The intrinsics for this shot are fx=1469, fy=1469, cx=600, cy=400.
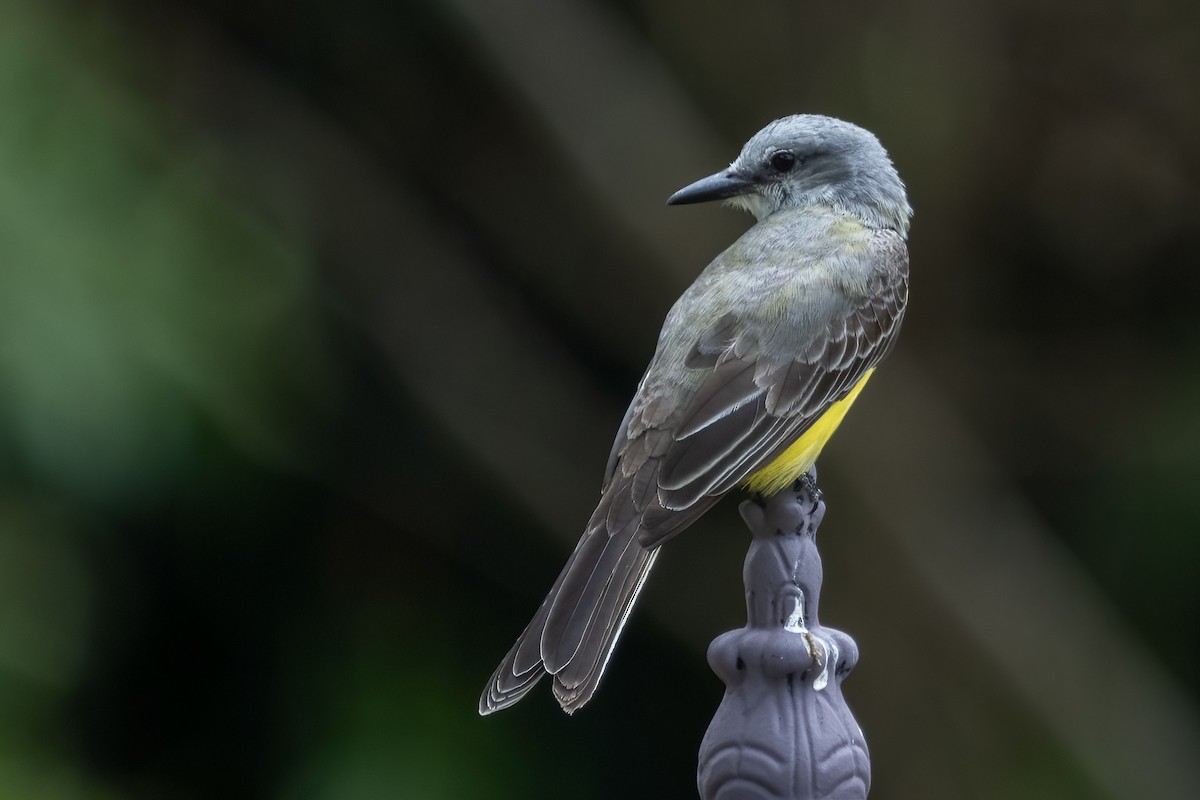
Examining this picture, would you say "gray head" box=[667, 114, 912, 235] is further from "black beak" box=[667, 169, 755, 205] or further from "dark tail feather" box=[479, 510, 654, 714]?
"dark tail feather" box=[479, 510, 654, 714]

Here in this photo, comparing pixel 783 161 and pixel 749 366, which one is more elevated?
pixel 783 161

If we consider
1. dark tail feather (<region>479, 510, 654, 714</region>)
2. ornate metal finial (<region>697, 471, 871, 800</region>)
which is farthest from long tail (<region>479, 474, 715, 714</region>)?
ornate metal finial (<region>697, 471, 871, 800</region>)

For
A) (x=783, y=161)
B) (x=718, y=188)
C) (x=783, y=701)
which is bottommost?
(x=783, y=701)

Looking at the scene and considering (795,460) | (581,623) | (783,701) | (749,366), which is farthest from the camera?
(795,460)

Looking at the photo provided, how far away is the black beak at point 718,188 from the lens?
13.3 feet

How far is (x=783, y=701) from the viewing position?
2426 mm

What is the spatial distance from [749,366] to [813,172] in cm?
98

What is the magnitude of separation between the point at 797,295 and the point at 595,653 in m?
1.30

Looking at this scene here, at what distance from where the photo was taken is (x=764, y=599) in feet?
8.30

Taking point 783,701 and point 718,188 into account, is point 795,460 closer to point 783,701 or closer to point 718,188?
point 718,188

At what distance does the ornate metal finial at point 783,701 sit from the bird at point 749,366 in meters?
0.42

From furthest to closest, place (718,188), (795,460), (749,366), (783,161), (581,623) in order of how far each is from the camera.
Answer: (783,161) → (718,188) → (795,460) → (749,366) → (581,623)

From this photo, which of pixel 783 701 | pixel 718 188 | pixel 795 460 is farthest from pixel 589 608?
pixel 718 188

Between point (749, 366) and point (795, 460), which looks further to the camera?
point (795, 460)
